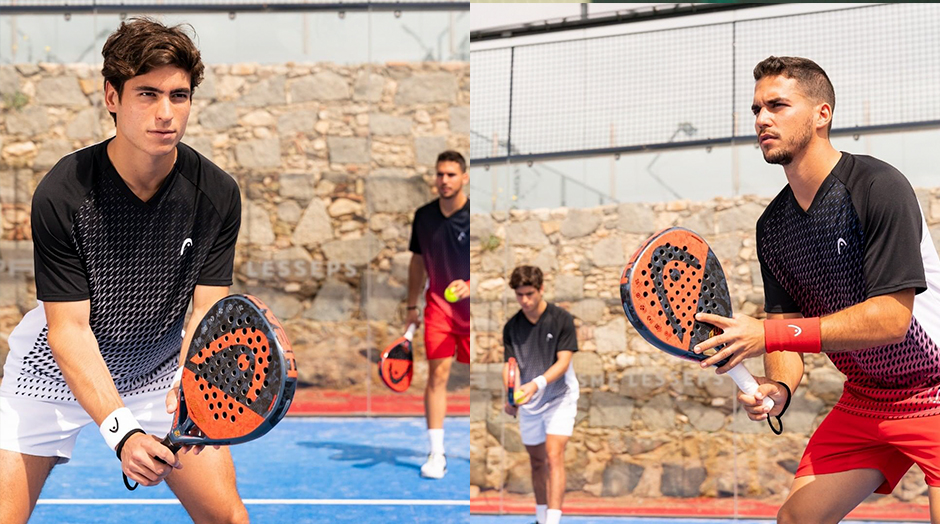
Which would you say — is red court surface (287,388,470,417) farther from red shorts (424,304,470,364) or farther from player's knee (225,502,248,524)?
player's knee (225,502,248,524)

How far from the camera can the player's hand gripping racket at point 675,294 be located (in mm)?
2395

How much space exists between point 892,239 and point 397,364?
4.23m

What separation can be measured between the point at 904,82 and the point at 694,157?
1388 millimetres

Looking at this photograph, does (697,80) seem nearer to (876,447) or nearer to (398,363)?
(398,363)

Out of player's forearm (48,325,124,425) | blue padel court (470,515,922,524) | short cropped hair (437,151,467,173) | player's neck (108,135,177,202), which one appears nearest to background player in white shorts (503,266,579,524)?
blue padel court (470,515,922,524)

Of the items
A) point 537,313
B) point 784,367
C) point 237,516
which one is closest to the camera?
point 237,516

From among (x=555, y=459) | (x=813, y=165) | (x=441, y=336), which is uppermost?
(x=813, y=165)

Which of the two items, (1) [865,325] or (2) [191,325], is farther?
(2) [191,325]

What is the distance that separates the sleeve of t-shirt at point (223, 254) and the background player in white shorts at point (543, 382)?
2.93m

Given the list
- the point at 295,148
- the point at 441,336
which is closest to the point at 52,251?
the point at 441,336

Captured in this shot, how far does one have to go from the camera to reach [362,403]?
7.56m

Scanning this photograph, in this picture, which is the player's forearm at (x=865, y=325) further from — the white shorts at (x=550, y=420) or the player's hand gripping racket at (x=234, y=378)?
the white shorts at (x=550, y=420)

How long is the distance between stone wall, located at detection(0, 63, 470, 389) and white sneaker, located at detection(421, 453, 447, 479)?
76.5 inches

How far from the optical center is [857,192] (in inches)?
103
